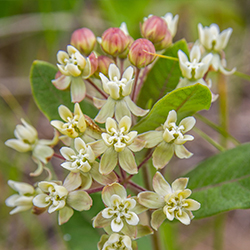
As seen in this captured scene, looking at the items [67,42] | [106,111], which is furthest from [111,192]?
[67,42]

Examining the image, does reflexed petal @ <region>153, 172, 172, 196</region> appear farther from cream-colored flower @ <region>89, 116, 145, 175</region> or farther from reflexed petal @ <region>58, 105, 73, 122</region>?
reflexed petal @ <region>58, 105, 73, 122</region>

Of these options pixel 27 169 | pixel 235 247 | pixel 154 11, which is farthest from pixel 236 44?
pixel 27 169

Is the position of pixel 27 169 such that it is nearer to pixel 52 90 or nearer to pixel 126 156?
pixel 52 90

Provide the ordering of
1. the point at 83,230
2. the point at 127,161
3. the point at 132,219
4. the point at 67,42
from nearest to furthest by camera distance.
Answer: the point at 132,219 → the point at 127,161 → the point at 83,230 → the point at 67,42

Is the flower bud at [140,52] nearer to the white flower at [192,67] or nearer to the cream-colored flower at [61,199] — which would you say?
the white flower at [192,67]

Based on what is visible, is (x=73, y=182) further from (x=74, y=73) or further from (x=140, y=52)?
(x=140, y=52)

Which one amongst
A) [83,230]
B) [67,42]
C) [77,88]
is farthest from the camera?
[67,42]
